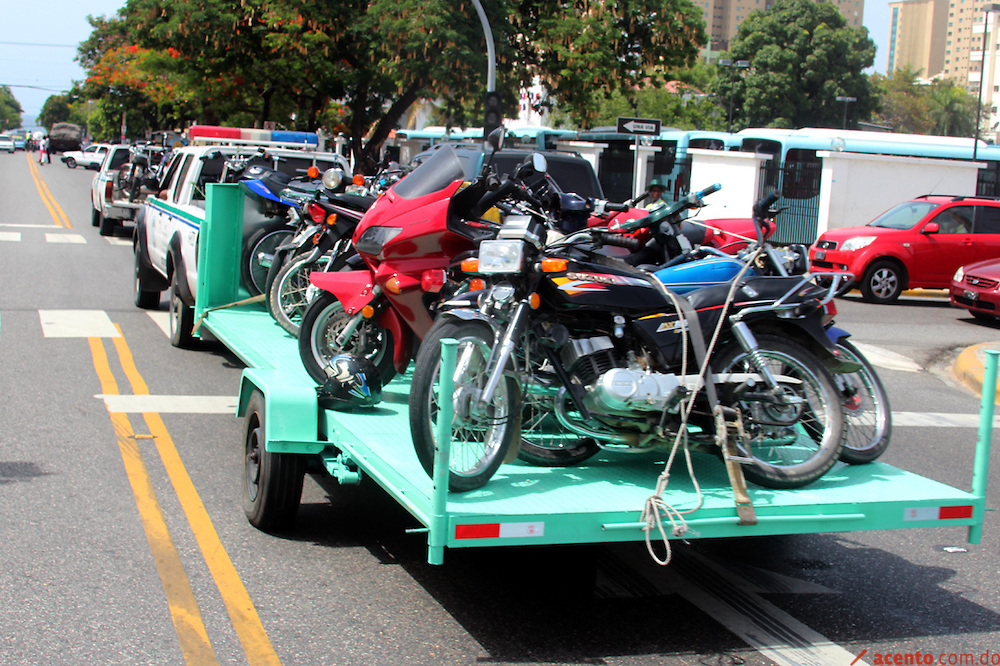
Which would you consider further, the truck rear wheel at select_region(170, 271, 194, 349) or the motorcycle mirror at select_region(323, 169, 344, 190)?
the truck rear wheel at select_region(170, 271, 194, 349)

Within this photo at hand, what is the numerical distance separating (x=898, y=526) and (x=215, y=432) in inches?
187

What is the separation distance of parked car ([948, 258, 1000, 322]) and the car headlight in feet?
6.73

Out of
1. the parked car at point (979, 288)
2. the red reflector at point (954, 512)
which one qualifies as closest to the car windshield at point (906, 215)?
the parked car at point (979, 288)

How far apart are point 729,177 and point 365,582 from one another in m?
25.6

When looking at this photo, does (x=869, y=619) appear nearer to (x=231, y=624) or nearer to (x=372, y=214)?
(x=231, y=624)

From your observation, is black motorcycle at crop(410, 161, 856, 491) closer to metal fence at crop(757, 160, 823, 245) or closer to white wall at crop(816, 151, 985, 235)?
white wall at crop(816, 151, 985, 235)

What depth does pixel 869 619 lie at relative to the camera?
475cm

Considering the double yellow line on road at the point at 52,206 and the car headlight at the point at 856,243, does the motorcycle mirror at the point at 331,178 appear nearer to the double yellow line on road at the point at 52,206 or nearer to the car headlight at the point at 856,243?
the car headlight at the point at 856,243

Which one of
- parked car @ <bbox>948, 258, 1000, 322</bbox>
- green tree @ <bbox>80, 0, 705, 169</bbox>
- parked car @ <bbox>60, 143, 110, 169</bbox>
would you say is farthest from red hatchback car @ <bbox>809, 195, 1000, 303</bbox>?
parked car @ <bbox>60, 143, 110, 169</bbox>

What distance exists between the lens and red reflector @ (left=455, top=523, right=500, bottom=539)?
12.9 ft

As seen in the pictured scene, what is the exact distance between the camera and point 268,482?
17.3 ft

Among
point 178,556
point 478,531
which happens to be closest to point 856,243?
point 178,556

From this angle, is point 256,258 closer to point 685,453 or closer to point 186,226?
point 186,226

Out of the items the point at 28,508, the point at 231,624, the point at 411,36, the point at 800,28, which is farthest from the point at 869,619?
the point at 800,28
